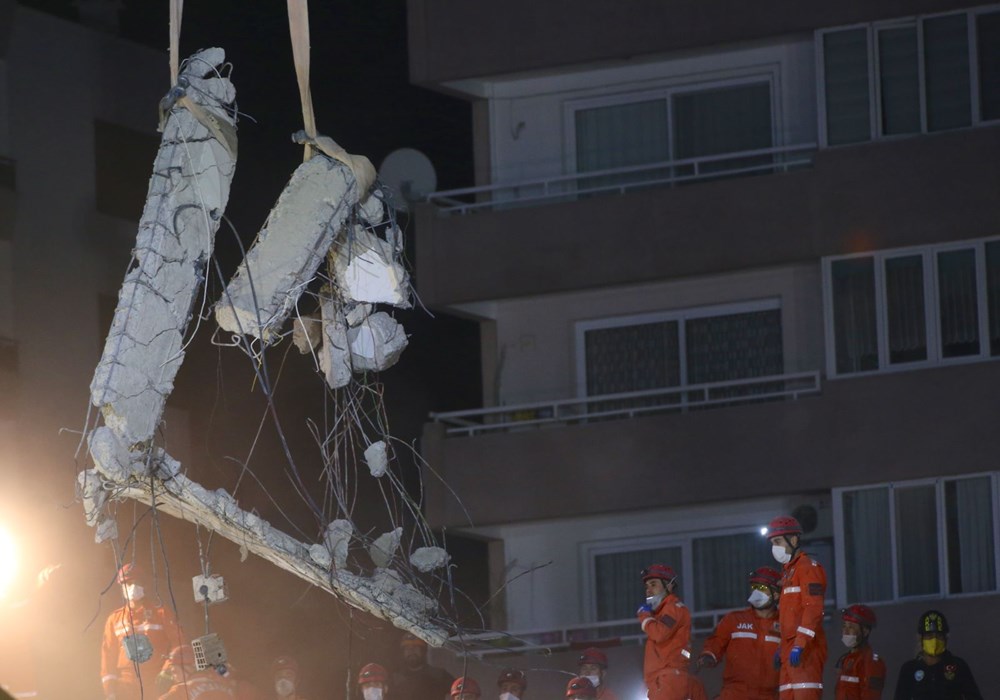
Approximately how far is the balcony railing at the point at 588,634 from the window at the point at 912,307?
2733 millimetres

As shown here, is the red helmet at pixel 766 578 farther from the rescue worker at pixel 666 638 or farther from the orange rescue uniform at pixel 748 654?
the rescue worker at pixel 666 638

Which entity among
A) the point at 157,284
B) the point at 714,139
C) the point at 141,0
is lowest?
the point at 157,284

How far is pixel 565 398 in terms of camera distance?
2494cm

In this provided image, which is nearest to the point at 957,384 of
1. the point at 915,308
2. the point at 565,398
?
the point at 915,308

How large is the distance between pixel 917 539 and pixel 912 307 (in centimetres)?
250

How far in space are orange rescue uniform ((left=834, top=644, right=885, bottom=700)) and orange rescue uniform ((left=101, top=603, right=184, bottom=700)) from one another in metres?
5.68

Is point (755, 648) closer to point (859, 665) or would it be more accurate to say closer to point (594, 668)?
point (859, 665)

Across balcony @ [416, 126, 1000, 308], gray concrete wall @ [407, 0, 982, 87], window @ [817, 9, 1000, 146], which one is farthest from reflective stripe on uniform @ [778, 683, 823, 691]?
gray concrete wall @ [407, 0, 982, 87]

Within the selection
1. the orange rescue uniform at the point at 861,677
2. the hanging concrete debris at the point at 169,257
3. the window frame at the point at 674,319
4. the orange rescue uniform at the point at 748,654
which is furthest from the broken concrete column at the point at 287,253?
the window frame at the point at 674,319

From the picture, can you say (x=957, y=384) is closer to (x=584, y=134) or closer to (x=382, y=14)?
(x=584, y=134)

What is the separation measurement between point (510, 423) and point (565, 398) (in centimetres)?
112

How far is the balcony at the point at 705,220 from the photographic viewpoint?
22.8 meters

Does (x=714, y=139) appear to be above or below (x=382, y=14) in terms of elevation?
below

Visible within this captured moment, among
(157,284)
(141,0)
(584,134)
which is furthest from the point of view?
(141,0)
